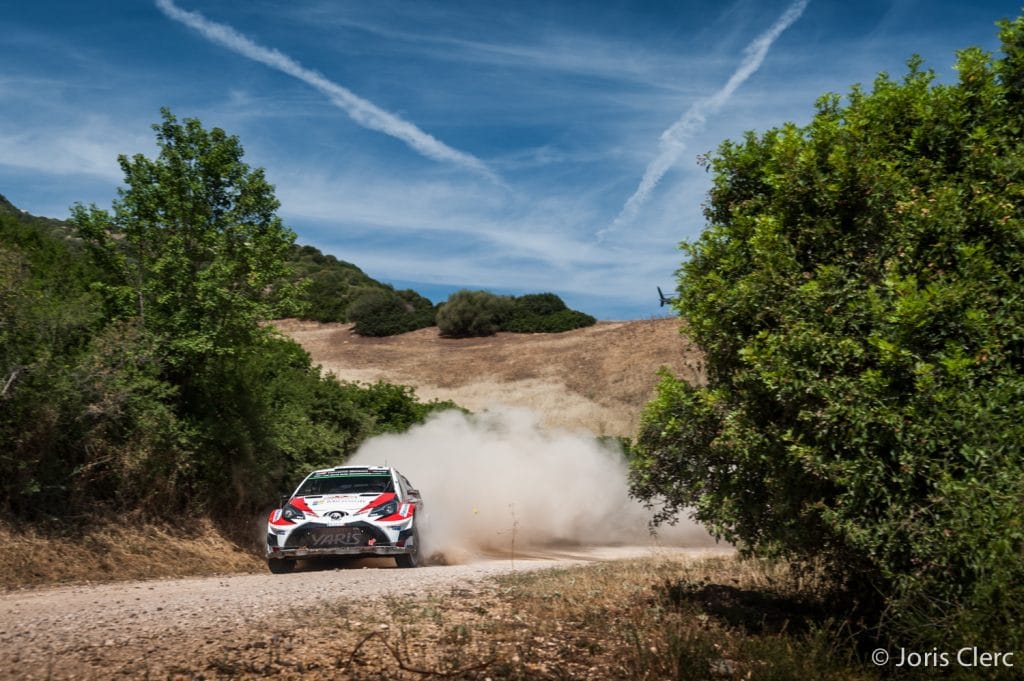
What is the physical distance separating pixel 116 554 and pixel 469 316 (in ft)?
185

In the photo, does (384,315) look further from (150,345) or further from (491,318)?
(150,345)

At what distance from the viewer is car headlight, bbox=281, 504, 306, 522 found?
13.6 m

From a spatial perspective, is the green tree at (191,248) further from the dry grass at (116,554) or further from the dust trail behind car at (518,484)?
the dust trail behind car at (518,484)

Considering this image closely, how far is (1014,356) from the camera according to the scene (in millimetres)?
6426

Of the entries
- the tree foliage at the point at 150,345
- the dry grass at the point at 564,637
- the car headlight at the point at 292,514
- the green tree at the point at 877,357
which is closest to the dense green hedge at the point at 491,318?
the tree foliage at the point at 150,345

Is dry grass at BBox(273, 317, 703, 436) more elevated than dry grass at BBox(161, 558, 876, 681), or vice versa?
dry grass at BBox(273, 317, 703, 436)

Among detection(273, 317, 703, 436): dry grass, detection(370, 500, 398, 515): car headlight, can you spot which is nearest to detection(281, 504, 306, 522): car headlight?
detection(370, 500, 398, 515): car headlight

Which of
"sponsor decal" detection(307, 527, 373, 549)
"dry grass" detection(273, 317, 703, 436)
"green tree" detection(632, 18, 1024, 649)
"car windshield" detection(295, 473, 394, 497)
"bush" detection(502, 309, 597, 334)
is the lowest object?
"sponsor decal" detection(307, 527, 373, 549)

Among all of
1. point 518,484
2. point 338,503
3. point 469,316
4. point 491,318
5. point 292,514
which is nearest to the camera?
point 292,514

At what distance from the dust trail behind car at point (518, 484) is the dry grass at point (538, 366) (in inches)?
462

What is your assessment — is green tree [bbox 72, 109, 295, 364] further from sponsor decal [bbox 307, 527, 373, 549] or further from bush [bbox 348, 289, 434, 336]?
bush [bbox 348, 289, 434, 336]

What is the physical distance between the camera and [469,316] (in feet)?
230

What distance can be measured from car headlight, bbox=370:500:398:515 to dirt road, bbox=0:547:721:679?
1557 millimetres

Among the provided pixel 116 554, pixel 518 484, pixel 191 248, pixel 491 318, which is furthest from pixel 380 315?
pixel 116 554
